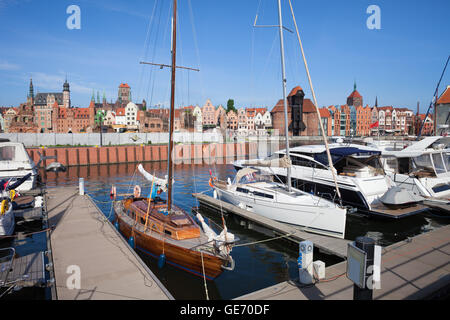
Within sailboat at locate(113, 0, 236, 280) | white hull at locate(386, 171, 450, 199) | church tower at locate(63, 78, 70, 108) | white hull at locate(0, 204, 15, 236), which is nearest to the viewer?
sailboat at locate(113, 0, 236, 280)

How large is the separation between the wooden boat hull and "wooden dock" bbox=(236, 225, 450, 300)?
2.14 m

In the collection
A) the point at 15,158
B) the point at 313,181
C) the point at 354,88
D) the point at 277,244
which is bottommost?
the point at 277,244

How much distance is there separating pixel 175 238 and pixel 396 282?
23.6ft

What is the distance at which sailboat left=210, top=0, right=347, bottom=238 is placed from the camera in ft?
44.8

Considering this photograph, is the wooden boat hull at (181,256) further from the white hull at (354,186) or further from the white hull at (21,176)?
the white hull at (21,176)

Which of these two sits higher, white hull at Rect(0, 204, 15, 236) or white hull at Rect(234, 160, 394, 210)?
white hull at Rect(234, 160, 394, 210)

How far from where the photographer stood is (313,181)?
18.9 metres

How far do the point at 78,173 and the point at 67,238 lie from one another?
93.0 ft

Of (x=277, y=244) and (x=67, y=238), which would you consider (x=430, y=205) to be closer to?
(x=277, y=244)

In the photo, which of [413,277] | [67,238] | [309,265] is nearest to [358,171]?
[413,277]

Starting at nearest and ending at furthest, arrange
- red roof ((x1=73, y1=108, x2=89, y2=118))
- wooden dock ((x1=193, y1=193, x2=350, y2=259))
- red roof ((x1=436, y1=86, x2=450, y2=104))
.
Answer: wooden dock ((x1=193, y1=193, x2=350, y2=259)) → red roof ((x1=436, y1=86, x2=450, y2=104)) → red roof ((x1=73, y1=108, x2=89, y2=118))

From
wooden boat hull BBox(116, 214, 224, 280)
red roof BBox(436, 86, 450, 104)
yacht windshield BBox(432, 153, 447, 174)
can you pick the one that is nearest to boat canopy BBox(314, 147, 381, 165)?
yacht windshield BBox(432, 153, 447, 174)

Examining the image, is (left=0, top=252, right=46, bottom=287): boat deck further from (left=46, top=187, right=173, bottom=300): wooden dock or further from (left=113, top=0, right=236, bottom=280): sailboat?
Answer: (left=113, top=0, right=236, bottom=280): sailboat

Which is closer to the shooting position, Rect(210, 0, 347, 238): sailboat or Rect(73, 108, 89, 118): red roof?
Rect(210, 0, 347, 238): sailboat
